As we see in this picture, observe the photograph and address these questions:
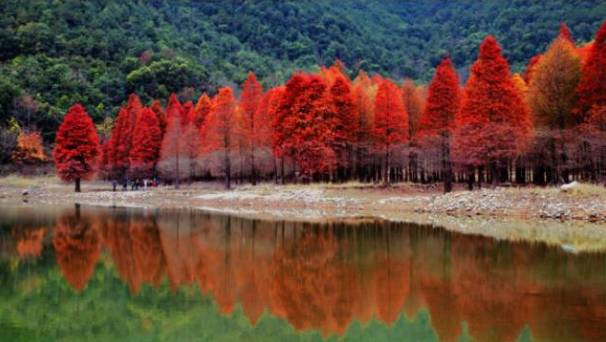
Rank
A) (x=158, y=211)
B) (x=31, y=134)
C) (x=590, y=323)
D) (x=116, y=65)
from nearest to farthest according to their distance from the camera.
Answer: (x=590, y=323) < (x=158, y=211) < (x=31, y=134) < (x=116, y=65)

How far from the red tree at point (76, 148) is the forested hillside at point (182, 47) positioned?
30903 mm

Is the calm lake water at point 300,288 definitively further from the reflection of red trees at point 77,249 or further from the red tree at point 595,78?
the red tree at point 595,78

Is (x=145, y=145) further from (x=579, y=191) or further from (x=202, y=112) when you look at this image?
(x=579, y=191)

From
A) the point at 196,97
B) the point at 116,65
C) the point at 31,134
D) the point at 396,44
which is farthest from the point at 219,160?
the point at 396,44

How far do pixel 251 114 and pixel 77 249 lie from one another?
40250mm

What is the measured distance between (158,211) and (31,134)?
52.9 meters

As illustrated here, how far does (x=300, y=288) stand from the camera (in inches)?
691

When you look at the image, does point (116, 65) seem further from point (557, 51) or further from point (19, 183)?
point (557, 51)

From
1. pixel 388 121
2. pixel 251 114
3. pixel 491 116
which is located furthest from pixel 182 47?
pixel 491 116

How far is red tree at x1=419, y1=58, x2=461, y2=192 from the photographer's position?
4831 cm

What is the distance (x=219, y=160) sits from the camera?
64375 mm

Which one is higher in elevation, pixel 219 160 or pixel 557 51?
pixel 557 51

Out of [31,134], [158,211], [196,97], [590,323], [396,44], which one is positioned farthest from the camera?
[396,44]

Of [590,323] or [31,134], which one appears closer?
[590,323]
